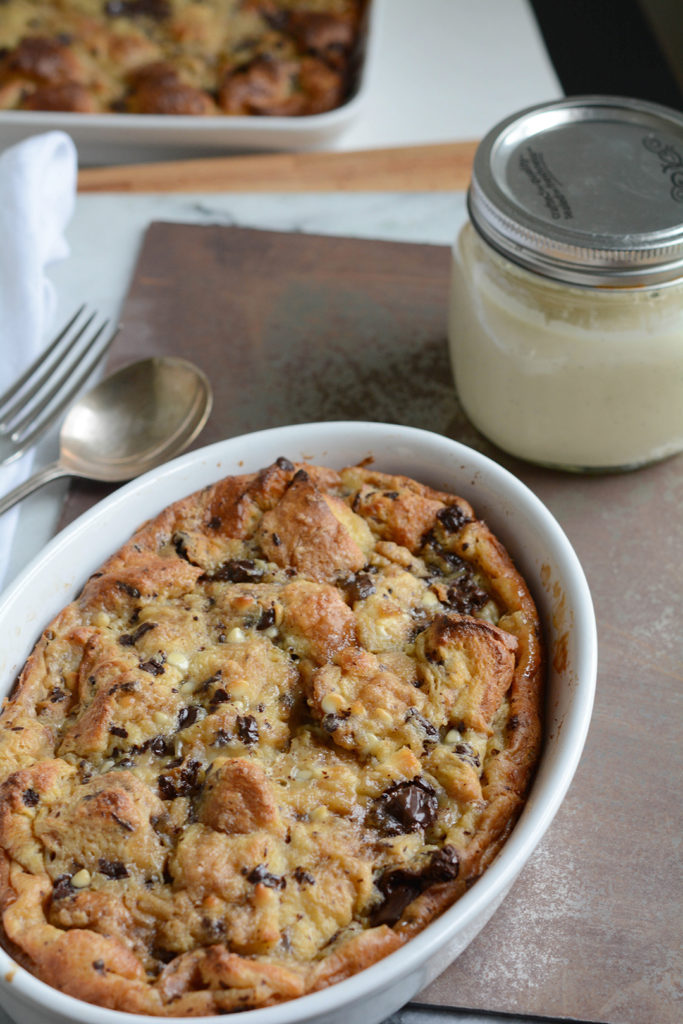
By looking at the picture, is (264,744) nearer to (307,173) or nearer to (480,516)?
(480,516)

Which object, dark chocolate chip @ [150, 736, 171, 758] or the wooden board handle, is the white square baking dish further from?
dark chocolate chip @ [150, 736, 171, 758]

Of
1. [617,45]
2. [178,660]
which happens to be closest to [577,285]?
[178,660]

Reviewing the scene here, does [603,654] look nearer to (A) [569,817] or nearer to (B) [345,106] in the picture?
(A) [569,817]

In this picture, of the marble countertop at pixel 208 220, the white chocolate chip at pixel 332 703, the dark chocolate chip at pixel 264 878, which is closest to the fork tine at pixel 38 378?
the marble countertop at pixel 208 220

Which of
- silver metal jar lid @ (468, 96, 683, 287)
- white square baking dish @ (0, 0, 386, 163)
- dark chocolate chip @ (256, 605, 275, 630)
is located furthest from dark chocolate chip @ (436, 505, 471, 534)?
white square baking dish @ (0, 0, 386, 163)

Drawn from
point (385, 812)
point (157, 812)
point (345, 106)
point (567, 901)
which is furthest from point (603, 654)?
point (345, 106)

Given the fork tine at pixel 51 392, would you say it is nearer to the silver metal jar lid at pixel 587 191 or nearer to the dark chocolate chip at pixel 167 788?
the silver metal jar lid at pixel 587 191
